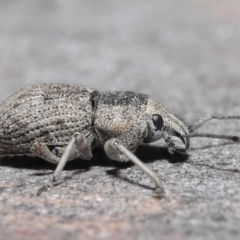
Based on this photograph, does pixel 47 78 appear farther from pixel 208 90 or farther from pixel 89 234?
pixel 89 234

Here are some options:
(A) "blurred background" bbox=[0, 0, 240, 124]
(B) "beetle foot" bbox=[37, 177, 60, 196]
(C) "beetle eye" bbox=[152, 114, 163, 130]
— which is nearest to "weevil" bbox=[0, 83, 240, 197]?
(C) "beetle eye" bbox=[152, 114, 163, 130]

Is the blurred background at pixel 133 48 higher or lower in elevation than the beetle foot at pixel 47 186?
higher

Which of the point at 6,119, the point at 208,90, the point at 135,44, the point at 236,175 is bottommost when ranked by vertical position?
the point at 236,175

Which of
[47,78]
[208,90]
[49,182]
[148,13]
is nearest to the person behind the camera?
[49,182]

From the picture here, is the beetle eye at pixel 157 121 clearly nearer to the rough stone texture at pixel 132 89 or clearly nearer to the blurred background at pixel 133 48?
the rough stone texture at pixel 132 89

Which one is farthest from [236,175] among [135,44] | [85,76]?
[135,44]

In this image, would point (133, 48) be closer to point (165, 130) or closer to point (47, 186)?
point (165, 130)

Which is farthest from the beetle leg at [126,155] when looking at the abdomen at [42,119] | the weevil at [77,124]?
the abdomen at [42,119]
